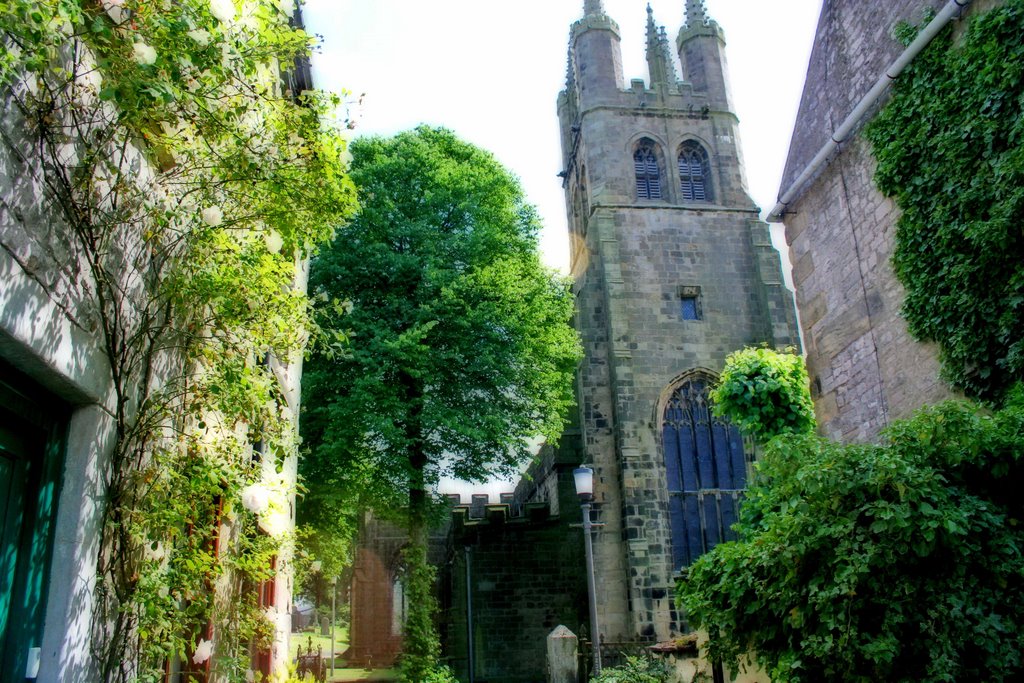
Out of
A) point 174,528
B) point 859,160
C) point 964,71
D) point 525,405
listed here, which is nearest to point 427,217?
point 525,405

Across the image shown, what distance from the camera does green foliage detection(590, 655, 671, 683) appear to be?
10.6 metres

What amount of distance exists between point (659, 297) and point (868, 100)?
43.5 feet

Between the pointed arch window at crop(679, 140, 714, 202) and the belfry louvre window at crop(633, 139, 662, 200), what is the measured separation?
0.71 m

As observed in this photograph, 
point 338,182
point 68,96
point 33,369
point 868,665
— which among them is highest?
point 338,182

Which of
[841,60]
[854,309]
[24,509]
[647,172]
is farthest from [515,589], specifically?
[24,509]

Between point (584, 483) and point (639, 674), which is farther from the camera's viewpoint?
point (584, 483)

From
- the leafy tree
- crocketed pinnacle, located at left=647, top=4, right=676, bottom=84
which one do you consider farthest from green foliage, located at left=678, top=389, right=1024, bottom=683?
crocketed pinnacle, located at left=647, top=4, right=676, bottom=84

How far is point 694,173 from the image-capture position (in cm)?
2488

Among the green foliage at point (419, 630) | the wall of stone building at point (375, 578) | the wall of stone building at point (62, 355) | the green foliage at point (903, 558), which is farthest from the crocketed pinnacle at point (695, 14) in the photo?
the wall of stone building at point (62, 355)

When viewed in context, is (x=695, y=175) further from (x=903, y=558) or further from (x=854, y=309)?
(x=903, y=558)

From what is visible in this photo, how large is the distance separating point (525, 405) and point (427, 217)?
473 centimetres

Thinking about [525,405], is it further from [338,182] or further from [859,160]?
[338,182]

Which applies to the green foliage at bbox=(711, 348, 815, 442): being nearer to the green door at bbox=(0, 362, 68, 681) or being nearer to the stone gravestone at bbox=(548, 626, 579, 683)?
the stone gravestone at bbox=(548, 626, 579, 683)

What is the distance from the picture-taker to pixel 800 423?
1212cm
